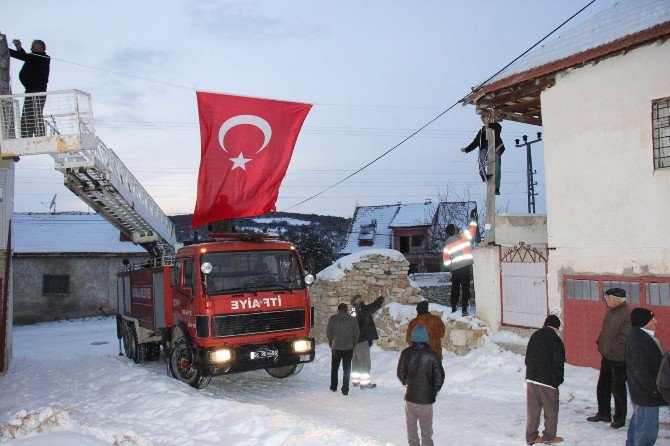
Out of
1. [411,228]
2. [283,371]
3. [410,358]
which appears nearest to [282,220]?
[411,228]

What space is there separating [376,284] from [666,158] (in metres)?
7.24

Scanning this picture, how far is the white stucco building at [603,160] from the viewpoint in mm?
9484

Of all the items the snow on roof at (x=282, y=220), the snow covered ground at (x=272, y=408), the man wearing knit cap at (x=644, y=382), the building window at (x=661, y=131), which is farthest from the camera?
the snow on roof at (x=282, y=220)

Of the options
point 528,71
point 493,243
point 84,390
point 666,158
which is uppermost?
point 528,71

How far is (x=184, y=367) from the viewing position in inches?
420

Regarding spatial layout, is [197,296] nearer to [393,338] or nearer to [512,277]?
[393,338]

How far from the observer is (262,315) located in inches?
396

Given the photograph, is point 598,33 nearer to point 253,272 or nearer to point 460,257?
point 460,257

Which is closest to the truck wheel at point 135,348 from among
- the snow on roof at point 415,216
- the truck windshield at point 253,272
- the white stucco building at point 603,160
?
the truck windshield at point 253,272

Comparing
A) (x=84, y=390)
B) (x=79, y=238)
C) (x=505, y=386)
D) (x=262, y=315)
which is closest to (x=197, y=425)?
(x=262, y=315)

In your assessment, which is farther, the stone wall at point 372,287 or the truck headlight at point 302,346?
the stone wall at point 372,287

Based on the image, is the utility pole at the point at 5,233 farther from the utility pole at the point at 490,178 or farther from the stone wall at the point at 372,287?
the utility pole at the point at 490,178

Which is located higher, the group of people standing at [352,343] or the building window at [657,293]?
the building window at [657,293]

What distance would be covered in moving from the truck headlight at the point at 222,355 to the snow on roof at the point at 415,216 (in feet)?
128
